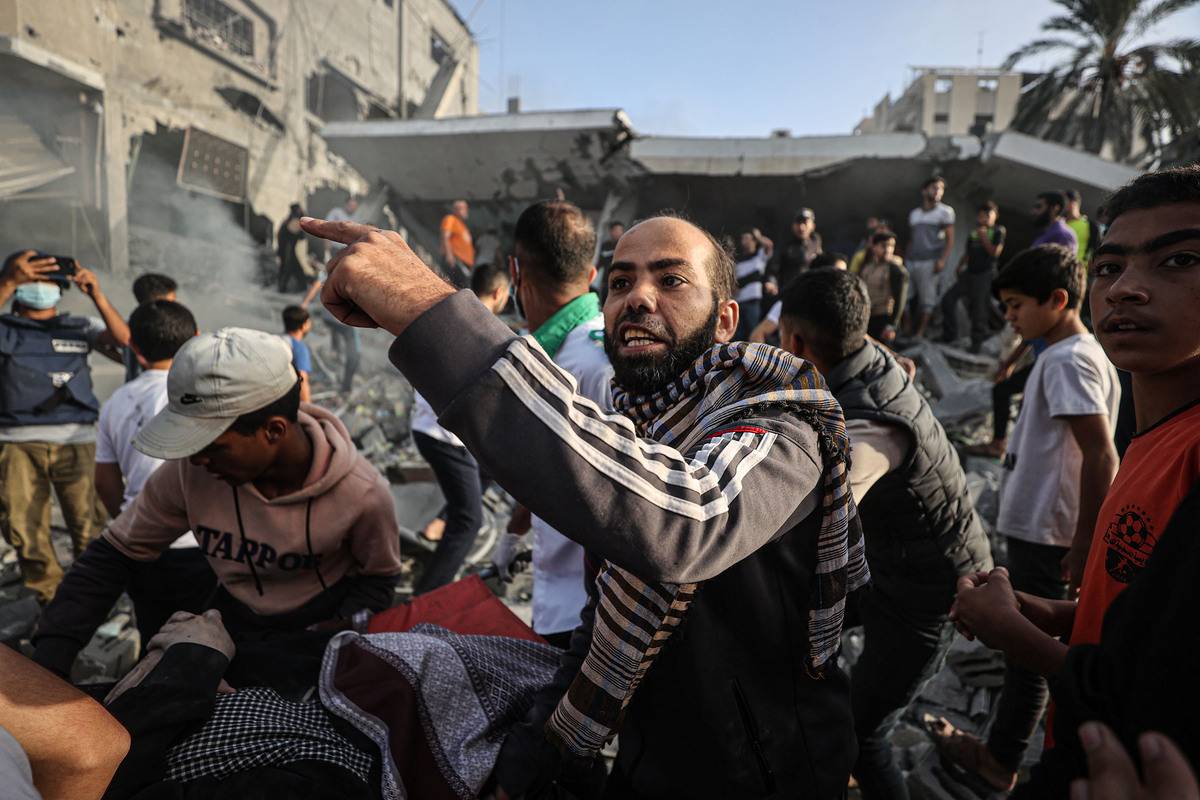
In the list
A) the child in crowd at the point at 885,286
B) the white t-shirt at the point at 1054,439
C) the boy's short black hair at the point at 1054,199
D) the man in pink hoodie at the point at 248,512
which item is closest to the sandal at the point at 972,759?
the white t-shirt at the point at 1054,439

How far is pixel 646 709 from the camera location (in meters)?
1.26

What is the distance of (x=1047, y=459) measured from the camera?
8.93ft

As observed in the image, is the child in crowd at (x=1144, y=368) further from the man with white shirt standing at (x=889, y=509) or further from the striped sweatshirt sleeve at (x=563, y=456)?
the striped sweatshirt sleeve at (x=563, y=456)

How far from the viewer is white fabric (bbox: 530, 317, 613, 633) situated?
7.43ft

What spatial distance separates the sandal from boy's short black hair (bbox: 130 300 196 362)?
4205 millimetres

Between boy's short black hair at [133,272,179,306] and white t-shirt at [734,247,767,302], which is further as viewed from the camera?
white t-shirt at [734,247,767,302]

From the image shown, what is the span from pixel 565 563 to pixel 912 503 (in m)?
1.25

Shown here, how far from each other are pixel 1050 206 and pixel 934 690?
542cm

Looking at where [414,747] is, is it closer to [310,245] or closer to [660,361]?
[660,361]

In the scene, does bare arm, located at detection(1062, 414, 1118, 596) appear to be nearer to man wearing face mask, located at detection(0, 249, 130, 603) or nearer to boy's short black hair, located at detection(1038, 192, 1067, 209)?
boy's short black hair, located at detection(1038, 192, 1067, 209)

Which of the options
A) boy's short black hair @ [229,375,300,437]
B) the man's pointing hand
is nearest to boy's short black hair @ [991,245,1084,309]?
the man's pointing hand

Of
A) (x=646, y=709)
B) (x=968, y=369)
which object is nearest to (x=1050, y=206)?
(x=968, y=369)

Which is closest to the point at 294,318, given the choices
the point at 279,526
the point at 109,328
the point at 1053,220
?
the point at 109,328

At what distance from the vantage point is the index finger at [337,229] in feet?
3.04
